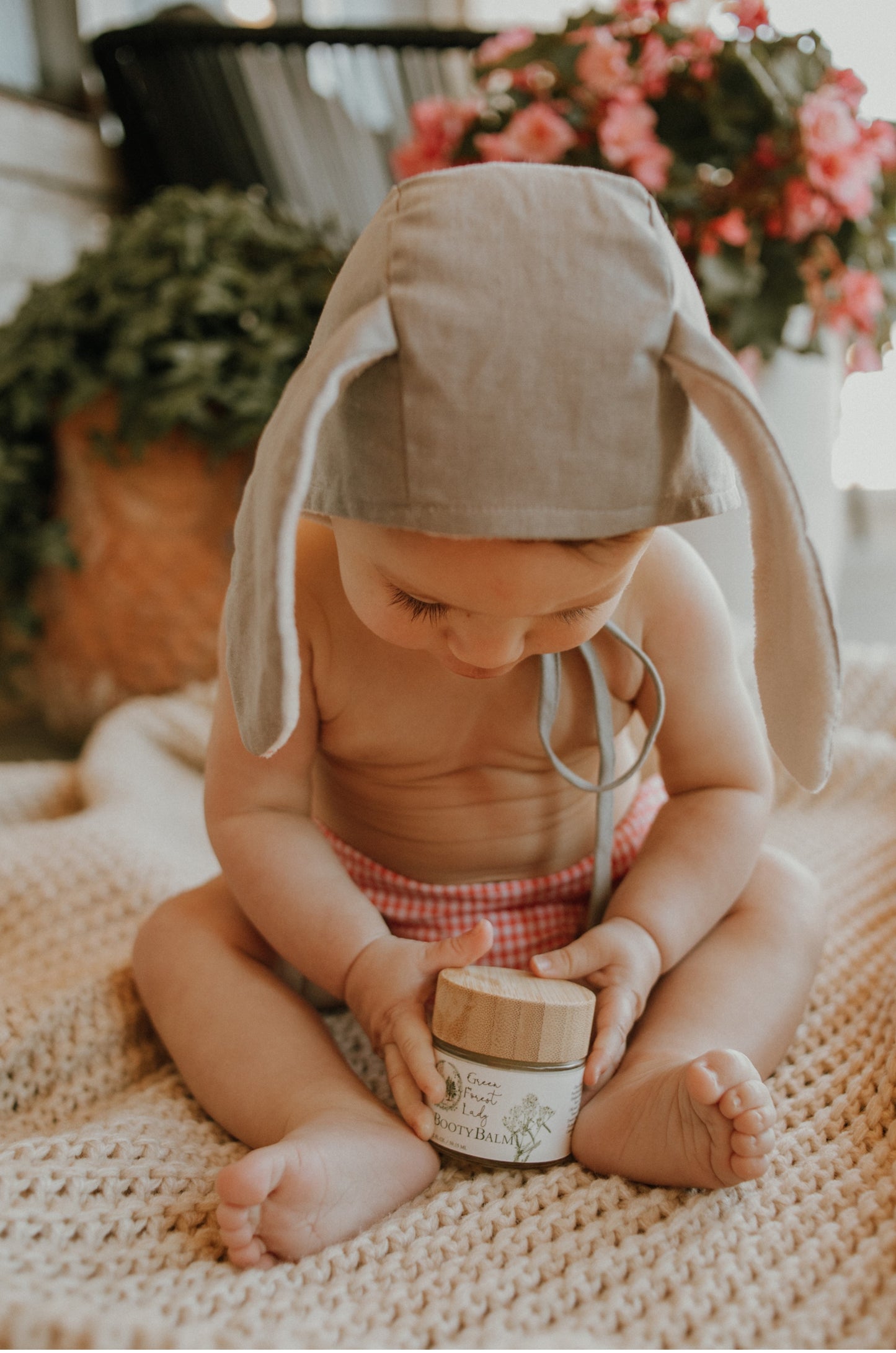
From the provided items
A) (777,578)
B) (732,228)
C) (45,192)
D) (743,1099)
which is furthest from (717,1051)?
(45,192)

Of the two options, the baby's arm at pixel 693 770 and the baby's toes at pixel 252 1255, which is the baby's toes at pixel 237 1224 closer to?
the baby's toes at pixel 252 1255

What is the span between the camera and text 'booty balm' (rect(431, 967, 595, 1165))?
61 cm

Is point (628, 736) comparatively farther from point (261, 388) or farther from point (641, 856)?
point (261, 388)

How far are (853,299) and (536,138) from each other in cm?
47

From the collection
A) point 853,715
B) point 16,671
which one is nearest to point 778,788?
point 853,715

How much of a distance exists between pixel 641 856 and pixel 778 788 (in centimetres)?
51

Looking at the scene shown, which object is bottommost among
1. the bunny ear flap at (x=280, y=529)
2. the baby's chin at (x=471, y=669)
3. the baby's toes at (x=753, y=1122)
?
the baby's toes at (x=753, y=1122)

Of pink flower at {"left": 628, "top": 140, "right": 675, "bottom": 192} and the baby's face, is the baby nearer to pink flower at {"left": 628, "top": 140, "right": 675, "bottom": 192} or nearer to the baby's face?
the baby's face

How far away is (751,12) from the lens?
143 centimetres

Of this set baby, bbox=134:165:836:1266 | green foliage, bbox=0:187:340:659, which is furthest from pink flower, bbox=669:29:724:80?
baby, bbox=134:165:836:1266

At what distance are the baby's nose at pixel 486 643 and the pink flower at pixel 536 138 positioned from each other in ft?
3.43

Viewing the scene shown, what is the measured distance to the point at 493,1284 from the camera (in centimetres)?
55

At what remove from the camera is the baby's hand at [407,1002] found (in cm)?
64

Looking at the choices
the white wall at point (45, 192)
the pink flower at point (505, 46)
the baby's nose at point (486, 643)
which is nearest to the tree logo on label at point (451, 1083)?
the baby's nose at point (486, 643)
